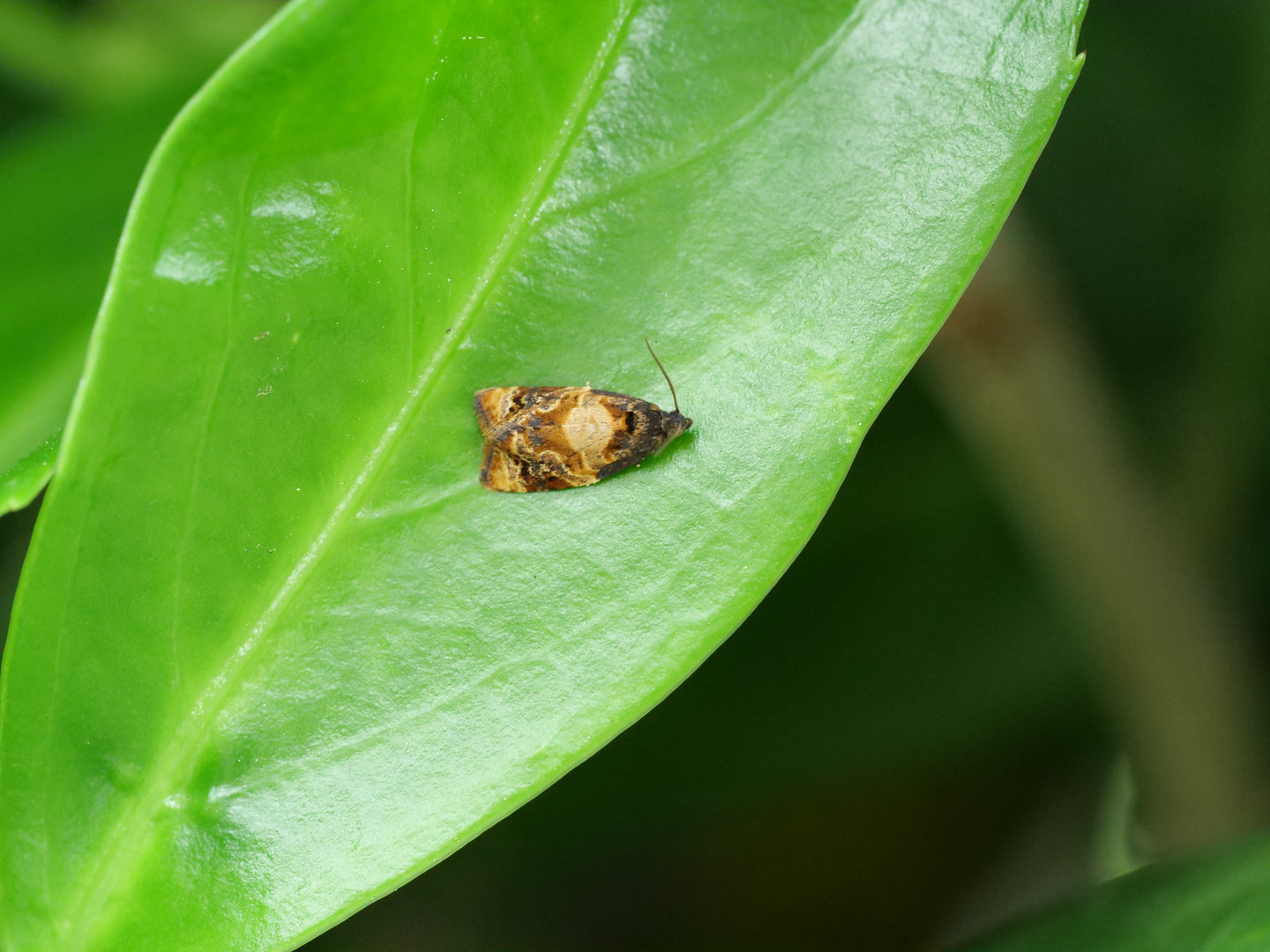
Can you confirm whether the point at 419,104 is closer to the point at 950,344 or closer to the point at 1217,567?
the point at 950,344

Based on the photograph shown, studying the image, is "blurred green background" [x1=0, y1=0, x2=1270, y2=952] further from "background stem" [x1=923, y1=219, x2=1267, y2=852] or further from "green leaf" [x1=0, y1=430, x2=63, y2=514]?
"green leaf" [x1=0, y1=430, x2=63, y2=514]

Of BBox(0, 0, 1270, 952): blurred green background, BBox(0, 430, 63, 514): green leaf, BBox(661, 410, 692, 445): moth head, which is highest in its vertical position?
BBox(0, 430, 63, 514): green leaf

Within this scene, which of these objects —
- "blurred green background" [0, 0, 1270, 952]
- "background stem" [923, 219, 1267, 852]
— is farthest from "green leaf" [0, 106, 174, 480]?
"background stem" [923, 219, 1267, 852]

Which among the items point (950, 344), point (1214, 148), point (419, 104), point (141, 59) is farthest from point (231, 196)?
point (1214, 148)

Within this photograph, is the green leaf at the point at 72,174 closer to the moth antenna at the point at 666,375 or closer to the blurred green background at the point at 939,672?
the blurred green background at the point at 939,672

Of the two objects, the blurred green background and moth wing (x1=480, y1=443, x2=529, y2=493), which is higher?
moth wing (x1=480, y1=443, x2=529, y2=493)

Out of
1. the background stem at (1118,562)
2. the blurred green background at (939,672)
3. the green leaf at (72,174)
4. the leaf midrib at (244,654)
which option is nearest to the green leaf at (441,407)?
the leaf midrib at (244,654)
